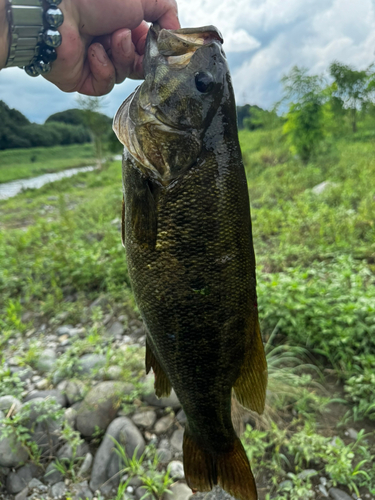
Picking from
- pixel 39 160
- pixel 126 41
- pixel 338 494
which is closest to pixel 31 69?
pixel 126 41

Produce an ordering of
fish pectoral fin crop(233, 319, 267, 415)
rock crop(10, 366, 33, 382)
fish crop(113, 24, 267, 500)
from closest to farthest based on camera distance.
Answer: fish crop(113, 24, 267, 500), fish pectoral fin crop(233, 319, 267, 415), rock crop(10, 366, 33, 382)

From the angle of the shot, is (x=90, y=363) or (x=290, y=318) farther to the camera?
(x=90, y=363)

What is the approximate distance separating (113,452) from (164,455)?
39 centimetres

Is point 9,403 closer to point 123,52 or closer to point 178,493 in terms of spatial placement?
point 178,493

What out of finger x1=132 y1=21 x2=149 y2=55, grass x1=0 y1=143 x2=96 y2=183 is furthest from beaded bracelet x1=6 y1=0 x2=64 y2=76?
grass x1=0 y1=143 x2=96 y2=183

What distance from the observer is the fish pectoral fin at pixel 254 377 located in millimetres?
1426

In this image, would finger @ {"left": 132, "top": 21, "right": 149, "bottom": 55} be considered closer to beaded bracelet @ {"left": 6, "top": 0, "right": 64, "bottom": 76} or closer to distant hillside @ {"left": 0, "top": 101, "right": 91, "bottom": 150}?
beaded bracelet @ {"left": 6, "top": 0, "right": 64, "bottom": 76}

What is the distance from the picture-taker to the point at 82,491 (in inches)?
93.7

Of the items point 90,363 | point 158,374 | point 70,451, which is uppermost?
point 158,374

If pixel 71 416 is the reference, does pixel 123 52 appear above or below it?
above

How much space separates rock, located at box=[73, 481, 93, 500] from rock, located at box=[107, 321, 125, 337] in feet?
5.07

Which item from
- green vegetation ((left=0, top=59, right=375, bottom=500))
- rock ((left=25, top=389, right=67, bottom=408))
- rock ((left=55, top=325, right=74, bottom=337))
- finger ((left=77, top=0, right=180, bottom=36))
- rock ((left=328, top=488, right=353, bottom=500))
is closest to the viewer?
finger ((left=77, top=0, right=180, bottom=36))

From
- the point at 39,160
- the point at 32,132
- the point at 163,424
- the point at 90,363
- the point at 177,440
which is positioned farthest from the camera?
the point at 39,160

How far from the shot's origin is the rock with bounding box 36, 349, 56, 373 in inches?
132
